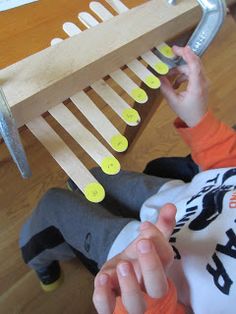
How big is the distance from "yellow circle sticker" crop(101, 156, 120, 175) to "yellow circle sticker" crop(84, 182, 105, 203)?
21 millimetres

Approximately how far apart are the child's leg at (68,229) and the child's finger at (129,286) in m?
0.20

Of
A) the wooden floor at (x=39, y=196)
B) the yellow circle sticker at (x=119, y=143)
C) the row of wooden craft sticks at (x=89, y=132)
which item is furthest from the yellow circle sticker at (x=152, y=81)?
the wooden floor at (x=39, y=196)

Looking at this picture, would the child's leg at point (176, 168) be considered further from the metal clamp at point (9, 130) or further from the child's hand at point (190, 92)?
the metal clamp at point (9, 130)

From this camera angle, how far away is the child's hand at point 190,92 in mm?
560

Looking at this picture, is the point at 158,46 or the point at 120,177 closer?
the point at 158,46

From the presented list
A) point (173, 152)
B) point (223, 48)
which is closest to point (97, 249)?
point (173, 152)

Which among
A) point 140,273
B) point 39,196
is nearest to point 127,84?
point 140,273

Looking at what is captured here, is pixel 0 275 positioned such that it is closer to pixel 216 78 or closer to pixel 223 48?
pixel 216 78

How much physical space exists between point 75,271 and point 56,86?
0.66m

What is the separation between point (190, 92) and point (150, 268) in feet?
1.07

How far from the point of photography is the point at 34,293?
92 cm

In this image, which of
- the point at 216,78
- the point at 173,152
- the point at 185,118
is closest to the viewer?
the point at 185,118

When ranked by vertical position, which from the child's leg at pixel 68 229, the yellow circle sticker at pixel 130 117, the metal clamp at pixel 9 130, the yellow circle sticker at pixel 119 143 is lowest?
the child's leg at pixel 68 229

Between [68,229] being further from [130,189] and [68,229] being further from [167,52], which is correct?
[167,52]
